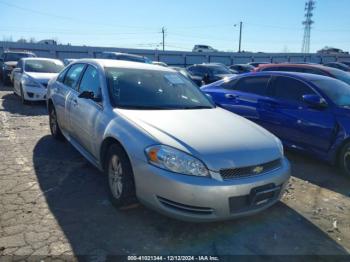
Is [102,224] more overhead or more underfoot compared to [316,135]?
more underfoot

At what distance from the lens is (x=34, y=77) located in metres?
10.2

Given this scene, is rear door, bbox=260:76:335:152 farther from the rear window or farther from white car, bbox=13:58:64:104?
white car, bbox=13:58:64:104

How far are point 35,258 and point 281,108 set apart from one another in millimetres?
4544

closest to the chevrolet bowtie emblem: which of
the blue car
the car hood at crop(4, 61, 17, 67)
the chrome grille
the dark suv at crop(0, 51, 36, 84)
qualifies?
the chrome grille

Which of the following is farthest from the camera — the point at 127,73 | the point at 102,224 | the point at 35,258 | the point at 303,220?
the point at 127,73

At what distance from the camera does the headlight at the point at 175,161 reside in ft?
10.1

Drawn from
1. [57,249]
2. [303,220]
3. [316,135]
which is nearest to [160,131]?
[57,249]

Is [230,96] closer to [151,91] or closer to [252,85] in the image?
[252,85]

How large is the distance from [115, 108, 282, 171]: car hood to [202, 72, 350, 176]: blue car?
1.82 metres

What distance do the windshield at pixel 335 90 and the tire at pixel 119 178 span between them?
359cm

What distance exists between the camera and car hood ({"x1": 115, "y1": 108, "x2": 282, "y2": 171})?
3166 millimetres

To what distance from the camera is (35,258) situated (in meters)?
2.90

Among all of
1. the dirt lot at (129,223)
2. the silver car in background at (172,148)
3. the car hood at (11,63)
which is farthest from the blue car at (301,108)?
the car hood at (11,63)

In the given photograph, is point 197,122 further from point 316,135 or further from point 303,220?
point 316,135
